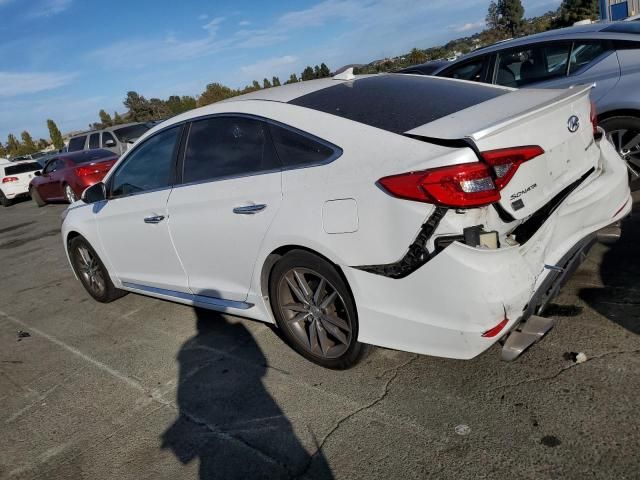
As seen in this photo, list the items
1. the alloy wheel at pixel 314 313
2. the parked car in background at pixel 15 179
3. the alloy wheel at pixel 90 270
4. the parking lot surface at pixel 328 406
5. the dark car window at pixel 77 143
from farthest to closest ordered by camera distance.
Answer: the dark car window at pixel 77 143 < the parked car in background at pixel 15 179 < the alloy wheel at pixel 90 270 < the alloy wheel at pixel 314 313 < the parking lot surface at pixel 328 406

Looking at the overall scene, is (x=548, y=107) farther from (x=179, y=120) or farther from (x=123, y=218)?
(x=123, y=218)

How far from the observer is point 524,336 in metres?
2.66

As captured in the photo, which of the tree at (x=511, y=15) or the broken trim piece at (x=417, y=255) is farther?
the tree at (x=511, y=15)

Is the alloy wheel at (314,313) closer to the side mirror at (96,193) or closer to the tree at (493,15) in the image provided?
the side mirror at (96,193)

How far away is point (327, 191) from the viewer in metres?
2.85

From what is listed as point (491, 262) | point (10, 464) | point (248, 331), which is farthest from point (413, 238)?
point (10, 464)

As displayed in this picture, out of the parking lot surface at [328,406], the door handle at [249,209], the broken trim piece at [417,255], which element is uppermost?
the door handle at [249,209]

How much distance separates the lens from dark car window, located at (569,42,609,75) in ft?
17.0

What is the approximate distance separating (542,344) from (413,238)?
4.12 ft

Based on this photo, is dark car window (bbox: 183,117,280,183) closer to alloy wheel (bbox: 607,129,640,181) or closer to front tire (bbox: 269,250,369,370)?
front tire (bbox: 269,250,369,370)

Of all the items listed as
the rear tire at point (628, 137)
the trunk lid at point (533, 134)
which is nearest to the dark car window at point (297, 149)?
the trunk lid at point (533, 134)

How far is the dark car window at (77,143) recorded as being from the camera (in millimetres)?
17875

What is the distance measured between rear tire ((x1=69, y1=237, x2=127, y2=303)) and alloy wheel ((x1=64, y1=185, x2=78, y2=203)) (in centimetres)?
803

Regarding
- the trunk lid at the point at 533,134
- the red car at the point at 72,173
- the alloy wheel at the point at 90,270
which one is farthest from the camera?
the red car at the point at 72,173
